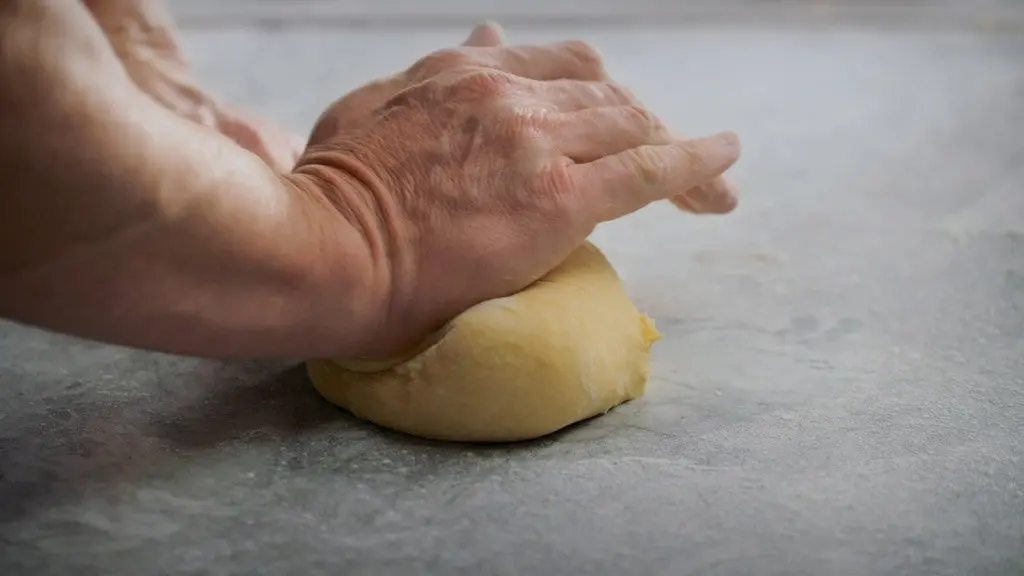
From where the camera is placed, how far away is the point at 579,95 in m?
0.94

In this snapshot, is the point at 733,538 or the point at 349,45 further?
the point at 349,45

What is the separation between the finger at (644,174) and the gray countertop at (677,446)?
0.49 ft

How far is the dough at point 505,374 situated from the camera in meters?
0.77

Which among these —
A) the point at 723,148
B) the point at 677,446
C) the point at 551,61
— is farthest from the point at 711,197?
the point at 677,446

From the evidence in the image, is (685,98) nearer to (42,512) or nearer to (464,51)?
(464,51)

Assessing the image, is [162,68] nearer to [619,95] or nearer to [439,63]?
[439,63]

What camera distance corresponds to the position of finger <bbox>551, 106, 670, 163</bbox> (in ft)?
2.88

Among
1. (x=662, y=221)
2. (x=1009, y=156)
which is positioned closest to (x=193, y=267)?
(x=662, y=221)

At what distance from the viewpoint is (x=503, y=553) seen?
2.24ft

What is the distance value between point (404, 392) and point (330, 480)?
85 millimetres

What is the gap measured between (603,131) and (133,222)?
1.32ft

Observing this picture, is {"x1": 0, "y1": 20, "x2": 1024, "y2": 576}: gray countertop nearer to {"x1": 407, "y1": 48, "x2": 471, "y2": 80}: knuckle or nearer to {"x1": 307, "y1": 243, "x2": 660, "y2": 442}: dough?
{"x1": 307, "y1": 243, "x2": 660, "y2": 442}: dough

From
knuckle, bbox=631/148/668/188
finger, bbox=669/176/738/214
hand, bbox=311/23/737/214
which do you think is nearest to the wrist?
hand, bbox=311/23/737/214

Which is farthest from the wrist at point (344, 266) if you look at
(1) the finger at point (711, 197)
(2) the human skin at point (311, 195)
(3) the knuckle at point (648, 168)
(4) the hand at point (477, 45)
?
(1) the finger at point (711, 197)
